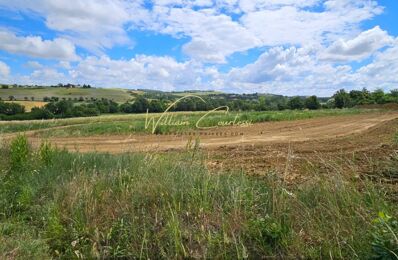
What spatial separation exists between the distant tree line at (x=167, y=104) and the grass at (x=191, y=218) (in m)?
19.1

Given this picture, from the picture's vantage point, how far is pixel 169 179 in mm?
5934

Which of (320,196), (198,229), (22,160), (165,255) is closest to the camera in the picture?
(165,255)

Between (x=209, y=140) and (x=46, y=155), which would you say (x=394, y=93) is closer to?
(x=209, y=140)

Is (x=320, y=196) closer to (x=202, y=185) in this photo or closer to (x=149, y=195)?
(x=202, y=185)

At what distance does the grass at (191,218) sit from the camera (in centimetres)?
433

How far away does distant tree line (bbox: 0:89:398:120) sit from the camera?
3735cm

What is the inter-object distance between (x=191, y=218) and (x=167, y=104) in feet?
79.0

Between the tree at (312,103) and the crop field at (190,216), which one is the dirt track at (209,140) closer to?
the crop field at (190,216)

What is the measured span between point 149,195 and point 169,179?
0.42 meters

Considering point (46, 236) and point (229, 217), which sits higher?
point (229, 217)

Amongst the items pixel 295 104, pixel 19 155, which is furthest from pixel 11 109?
pixel 295 104

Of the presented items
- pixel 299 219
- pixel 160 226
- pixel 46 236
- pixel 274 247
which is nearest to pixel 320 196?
pixel 299 219

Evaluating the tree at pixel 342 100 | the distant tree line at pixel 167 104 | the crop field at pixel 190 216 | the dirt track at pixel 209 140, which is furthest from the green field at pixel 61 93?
the crop field at pixel 190 216

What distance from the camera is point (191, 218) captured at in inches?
199
